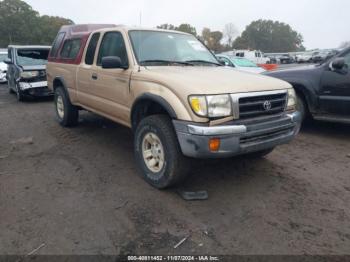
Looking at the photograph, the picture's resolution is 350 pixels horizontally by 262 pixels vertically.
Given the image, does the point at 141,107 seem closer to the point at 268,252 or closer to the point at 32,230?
the point at 32,230

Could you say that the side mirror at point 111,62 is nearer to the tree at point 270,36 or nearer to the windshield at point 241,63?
the windshield at point 241,63

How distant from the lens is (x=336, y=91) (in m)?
5.58

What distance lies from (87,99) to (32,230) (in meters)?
2.75

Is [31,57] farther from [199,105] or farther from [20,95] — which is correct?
[199,105]

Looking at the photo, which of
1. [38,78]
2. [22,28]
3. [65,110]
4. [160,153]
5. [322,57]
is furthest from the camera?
[22,28]

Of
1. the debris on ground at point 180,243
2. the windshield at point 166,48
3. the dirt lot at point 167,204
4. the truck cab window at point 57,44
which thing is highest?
the truck cab window at point 57,44

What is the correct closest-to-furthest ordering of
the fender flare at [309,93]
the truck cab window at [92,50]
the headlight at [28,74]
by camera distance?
the truck cab window at [92,50], the fender flare at [309,93], the headlight at [28,74]

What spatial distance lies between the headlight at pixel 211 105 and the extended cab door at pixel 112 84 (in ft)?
4.11

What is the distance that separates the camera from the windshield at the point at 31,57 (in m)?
9.77

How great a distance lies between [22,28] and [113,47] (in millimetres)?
57779

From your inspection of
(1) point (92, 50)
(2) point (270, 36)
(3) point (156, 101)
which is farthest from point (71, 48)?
(2) point (270, 36)

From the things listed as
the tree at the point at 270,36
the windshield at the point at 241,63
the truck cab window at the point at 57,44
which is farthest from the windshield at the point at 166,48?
the tree at the point at 270,36

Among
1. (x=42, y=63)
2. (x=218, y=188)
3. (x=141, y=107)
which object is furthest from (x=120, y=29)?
(x=42, y=63)

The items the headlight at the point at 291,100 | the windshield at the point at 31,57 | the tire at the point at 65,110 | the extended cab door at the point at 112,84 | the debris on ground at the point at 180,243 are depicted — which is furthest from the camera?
the windshield at the point at 31,57
